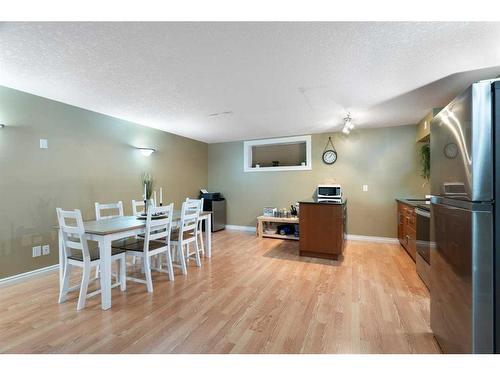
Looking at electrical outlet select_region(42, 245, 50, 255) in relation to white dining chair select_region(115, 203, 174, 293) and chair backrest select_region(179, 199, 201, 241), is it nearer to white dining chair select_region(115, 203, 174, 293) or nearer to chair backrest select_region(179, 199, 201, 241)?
white dining chair select_region(115, 203, 174, 293)

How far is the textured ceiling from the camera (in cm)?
167

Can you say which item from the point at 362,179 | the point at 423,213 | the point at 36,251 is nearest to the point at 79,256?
the point at 36,251

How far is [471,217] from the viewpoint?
46.3 inches

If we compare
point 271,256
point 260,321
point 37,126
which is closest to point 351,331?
point 260,321

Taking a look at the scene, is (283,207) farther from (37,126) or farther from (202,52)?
(37,126)

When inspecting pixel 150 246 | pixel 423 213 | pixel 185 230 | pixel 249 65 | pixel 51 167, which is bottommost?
pixel 150 246

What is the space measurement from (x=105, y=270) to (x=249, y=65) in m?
2.37

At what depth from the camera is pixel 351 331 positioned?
5.98 ft

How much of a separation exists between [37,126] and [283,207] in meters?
4.55

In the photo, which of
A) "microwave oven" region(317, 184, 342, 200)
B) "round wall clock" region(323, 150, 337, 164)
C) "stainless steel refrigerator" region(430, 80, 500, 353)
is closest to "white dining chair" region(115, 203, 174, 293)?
"stainless steel refrigerator" region(430, 80, 500, 353)

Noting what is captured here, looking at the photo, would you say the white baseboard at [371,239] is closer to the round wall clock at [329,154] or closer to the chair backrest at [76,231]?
the round wall clock at [329,154]

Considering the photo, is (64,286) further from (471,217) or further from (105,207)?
(471,217)

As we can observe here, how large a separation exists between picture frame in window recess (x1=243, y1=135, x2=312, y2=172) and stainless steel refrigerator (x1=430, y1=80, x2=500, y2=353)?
12.3 feet

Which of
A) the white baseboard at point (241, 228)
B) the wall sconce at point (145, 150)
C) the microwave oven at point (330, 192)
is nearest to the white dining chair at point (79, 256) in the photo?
the wall sconce at point (145, 150)
